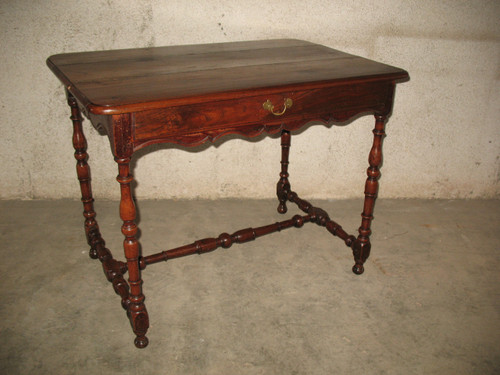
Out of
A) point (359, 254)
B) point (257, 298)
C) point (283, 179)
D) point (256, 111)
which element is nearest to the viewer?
point (256, 111)

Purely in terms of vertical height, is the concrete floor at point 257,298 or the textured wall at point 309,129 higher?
the textured wall at point 309,129

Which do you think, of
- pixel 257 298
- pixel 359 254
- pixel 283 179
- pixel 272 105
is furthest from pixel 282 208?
pixel 272 105

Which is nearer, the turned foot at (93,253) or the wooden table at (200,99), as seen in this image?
the wooden table at (200,99)

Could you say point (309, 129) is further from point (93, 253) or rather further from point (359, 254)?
point (93, 253)

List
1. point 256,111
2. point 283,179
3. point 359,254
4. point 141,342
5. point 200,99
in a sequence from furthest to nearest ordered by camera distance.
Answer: point 283,179
point 359,254
point 141,342
point 256,111
point 200,99

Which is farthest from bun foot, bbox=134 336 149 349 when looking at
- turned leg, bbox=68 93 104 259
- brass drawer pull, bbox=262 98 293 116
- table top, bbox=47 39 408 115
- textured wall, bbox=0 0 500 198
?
textured wall, bbox=0 0 500 198

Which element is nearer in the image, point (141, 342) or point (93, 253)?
point (141, 342)

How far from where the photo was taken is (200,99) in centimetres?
183

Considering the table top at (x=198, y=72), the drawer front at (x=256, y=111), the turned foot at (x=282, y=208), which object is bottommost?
the turned foot at (x=282, y=208)

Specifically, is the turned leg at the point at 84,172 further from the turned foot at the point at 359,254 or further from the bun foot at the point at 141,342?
the turned foot at the point at 359,254

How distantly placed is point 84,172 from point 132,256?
29.5 inches

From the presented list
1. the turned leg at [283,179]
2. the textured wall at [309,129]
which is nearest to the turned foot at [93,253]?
the textured wall at [309,129]

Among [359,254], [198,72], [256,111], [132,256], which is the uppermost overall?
[198,72]

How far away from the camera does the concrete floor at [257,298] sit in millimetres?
2080
